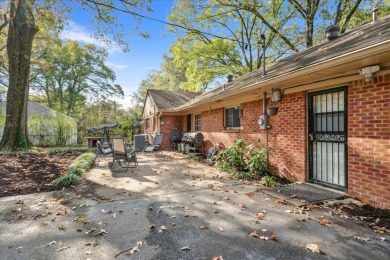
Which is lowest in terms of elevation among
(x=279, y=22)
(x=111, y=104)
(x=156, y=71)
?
(x=111, y=104)

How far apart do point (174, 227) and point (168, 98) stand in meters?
16.2

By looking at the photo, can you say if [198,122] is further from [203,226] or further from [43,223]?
[43,223]

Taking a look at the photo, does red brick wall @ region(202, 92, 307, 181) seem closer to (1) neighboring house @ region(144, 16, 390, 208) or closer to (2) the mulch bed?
(1) neighboring house @ region(144, 16, 390, 208)

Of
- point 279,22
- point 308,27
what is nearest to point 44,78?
point 279,22

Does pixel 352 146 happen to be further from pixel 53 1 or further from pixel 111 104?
pixel 111 104

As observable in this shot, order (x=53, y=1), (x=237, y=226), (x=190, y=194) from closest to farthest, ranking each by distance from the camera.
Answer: (x=237, y=226) → (x=190, y=194) → (x=53, y=1)

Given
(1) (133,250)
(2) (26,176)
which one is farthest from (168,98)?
(1) (133,250)

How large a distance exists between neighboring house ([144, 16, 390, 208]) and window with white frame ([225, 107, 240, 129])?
47.1 inches

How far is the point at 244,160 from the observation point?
7355mm

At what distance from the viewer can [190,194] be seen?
4.84 m

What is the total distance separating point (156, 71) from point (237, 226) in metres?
39.2

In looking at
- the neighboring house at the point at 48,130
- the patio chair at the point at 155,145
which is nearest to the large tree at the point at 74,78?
the neighboring house at the point at 48,130

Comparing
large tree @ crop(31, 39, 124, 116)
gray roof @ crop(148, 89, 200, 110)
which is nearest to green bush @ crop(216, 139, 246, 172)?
gray roof @ crop(148, 89, 200, 110)

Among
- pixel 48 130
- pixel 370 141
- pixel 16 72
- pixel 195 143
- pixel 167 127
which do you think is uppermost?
pixel 16 72
